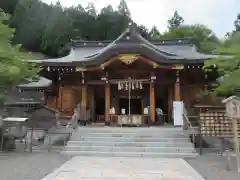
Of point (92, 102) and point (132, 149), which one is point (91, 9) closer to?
point (92, 102)

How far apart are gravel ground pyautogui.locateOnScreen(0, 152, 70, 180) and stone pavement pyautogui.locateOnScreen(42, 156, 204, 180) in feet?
1.21

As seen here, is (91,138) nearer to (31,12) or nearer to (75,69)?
(75,69)

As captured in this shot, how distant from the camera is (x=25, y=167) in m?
8.27

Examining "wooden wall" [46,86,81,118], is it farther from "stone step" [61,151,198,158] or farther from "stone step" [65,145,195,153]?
"stone step" [61,151,198,158]

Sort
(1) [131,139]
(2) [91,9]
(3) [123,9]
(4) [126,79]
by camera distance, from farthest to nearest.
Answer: (3) [123,9], (2) [91,9], (4) [126,79], (1) [131,139]

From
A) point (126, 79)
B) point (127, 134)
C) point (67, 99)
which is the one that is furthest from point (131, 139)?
point (67, 99)

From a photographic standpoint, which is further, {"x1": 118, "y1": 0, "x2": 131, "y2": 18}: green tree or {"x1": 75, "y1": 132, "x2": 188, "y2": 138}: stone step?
{"x1": 118, "y1": 0, "x2": 131, "y2": 18}: green tree

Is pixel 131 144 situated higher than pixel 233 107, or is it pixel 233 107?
pixel 233 107

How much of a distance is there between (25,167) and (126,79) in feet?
32.6

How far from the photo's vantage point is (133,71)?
1756 centimetres

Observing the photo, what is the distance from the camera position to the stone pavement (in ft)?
22.5

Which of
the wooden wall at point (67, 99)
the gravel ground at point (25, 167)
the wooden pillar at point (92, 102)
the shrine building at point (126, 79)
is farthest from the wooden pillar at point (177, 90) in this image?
the gravel ground at point (25, 167)

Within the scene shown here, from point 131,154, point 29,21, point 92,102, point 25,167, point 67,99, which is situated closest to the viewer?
point 25,167

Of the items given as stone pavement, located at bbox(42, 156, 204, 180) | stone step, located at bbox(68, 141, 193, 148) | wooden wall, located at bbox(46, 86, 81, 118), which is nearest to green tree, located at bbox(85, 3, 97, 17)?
wooden wall, located at bbox(46, 86, 81, 118)
